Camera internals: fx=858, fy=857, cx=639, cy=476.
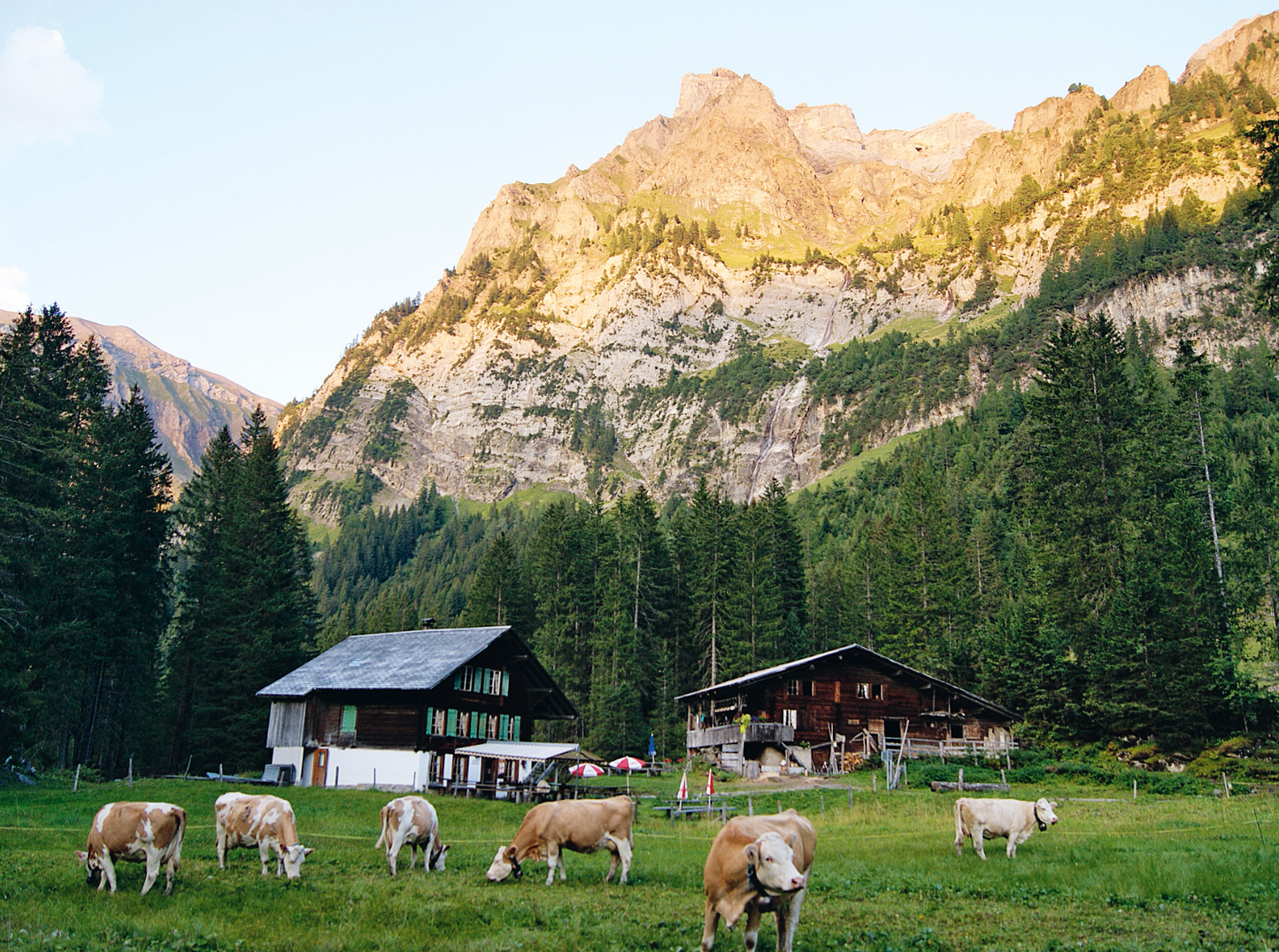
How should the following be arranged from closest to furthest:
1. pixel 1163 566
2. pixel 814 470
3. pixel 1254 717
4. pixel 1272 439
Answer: pixel 1254 717 → pixel 1163 566 → pixel 1272 439 → pixel 814 470

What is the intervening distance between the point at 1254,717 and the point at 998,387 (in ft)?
426

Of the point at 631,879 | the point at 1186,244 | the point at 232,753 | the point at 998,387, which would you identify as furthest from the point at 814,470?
the point at 631,879

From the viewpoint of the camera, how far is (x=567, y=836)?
16.6 m

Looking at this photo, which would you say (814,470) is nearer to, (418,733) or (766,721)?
(766,721)

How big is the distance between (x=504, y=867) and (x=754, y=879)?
8.09m

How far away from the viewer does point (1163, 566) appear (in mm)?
42906

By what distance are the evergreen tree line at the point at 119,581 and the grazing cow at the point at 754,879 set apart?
3520cm

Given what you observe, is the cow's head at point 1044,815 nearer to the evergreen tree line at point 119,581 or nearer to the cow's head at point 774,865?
the cow's head at point 774,865

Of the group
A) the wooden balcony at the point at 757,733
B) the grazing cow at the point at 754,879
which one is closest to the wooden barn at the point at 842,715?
the wooden balcony at the point at 757,733

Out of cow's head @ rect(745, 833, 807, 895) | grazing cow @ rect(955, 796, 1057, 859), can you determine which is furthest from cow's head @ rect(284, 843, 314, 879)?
grazing cow @ rect(955, 796, 1057, 859)

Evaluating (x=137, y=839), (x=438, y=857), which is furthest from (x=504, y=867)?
(x=137, y=839)

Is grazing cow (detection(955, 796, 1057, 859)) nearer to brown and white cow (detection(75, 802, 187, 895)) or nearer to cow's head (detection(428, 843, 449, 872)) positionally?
cow's head (detection(428, 843, 449, 872))

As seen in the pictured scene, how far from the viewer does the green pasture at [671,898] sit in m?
11.5

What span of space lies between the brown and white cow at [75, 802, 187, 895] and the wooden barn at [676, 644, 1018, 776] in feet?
126
